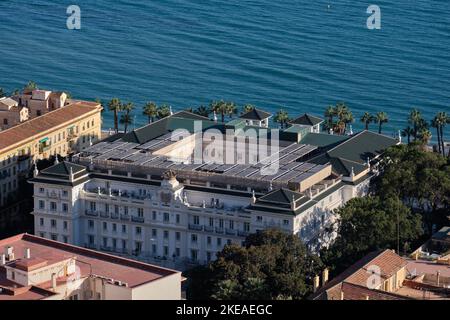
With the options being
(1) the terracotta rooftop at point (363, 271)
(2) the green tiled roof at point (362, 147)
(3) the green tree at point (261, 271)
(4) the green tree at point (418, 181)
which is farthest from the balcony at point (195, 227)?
(4) the green tree at point (418, 181)

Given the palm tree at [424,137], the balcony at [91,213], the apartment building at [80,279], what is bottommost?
the balcony at [91,213]

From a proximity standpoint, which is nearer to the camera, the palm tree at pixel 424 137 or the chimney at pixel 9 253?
the chimney at pixel 9 253

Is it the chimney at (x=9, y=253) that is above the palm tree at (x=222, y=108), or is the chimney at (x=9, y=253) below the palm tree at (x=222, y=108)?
below

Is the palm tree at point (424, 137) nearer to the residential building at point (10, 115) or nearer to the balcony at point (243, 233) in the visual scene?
the balcony at point (243, 233)

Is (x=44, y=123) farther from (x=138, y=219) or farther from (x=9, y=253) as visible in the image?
(x=9, y=253)

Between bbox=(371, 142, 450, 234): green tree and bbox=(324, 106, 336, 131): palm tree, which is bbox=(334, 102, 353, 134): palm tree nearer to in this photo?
bbox=(324, 106, 336, 131): palm tree
